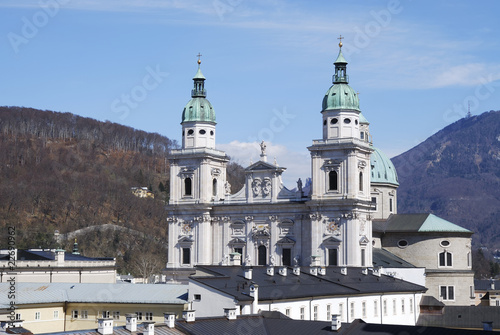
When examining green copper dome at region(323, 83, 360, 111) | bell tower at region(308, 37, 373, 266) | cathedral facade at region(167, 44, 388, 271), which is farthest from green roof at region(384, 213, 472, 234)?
green copper dome at region(323, 83, 360, 111)

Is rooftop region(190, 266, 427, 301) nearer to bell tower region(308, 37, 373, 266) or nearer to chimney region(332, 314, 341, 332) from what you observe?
bell tower region(308, 37, 373, 266)

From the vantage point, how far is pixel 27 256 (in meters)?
98.4

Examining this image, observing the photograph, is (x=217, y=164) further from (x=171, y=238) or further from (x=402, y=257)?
(x=402, y=257)

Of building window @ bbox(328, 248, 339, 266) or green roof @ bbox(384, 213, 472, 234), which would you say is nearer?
building window @ bbox(328, 248, 339, 266)

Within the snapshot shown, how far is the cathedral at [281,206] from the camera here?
313 feet

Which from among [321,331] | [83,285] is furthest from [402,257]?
[321,331]

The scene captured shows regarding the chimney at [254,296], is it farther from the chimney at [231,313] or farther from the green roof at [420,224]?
the green roof at [420,224]

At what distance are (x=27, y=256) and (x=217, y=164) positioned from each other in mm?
24142

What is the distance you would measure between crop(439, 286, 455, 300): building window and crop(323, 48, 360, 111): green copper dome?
24.3 metres

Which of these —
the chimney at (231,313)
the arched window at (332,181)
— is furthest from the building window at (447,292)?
the chimney at (231,313)

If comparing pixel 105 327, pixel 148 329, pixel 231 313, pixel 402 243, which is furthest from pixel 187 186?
pixel 105 327

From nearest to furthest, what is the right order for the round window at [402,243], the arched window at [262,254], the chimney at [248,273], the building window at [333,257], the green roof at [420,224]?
the chimney at [248,273]
the building window at [333,257]
the arched window at [262,254]
the green roof at [420,224]
the round window at [402,243]

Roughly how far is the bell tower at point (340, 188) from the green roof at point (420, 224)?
1427cm

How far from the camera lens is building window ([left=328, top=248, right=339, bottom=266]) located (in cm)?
9506
